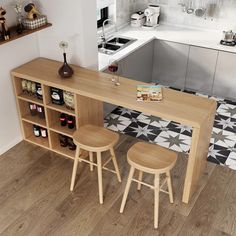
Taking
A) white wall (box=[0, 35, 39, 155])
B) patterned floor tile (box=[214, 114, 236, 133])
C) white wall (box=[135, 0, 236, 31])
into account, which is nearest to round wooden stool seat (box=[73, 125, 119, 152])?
white wall (box=[0, 35, 39, 155])

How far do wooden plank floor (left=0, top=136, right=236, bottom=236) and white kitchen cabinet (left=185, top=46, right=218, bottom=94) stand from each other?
1552 mm

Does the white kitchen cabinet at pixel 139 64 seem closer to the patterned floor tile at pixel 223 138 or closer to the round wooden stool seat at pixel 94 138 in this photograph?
the patterned floor tile at pixel 223 138

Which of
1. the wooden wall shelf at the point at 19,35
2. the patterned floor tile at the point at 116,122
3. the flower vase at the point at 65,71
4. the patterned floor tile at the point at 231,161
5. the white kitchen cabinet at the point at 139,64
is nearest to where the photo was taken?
the wooden wall shelf at the point at 19,35

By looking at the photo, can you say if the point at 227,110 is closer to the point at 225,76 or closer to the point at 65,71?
the point at 225,76

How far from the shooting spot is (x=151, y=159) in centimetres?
271

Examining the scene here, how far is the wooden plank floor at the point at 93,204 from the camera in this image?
9.20 ft

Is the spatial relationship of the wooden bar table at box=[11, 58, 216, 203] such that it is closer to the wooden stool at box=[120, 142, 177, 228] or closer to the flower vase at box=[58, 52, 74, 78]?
the flower vase at box=[58, 52, 74, 78]

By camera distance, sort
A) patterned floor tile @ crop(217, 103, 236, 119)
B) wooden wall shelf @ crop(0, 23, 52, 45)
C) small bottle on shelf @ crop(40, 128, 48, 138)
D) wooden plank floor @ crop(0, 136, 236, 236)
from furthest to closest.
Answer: patterned floor tile @ crop(217, 103, 236, 119) → small bottle on shelf @ crop(40, 128, 48, 138) → wooden wall shelf @ crop(0, 23, 52, 45) → wooden plank floor @ crop(0, 136, 236, 236)

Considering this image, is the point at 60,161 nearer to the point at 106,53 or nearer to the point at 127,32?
the point at 106,53

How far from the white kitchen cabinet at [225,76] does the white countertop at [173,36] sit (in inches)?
4.0

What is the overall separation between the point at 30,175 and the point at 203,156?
5.30ft

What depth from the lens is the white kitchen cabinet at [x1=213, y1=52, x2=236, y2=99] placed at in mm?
4383

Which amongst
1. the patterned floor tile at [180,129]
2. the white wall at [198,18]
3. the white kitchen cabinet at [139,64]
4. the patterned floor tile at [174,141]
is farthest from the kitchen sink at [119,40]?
the patterned floor tile at [174,141]

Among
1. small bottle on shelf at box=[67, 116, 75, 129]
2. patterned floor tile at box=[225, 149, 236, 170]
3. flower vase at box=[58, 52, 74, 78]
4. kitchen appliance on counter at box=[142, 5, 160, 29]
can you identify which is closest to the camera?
flower vase at box=[58, 52, 74, 78]
